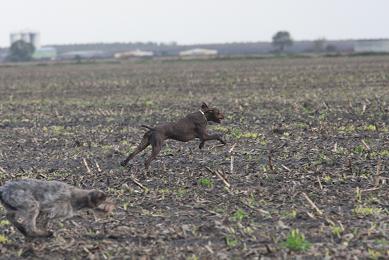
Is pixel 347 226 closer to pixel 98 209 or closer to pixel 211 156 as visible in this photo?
pixel 98 209

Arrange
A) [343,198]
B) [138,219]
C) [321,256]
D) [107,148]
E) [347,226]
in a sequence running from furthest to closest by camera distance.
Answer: [107,148]
[343,198]
[138,219]
[347,226]
[321,256]

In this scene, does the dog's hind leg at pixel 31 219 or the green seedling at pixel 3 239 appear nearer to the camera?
the dog's hind leg at pixel 31 219

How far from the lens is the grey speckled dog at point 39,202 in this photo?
29.7ft

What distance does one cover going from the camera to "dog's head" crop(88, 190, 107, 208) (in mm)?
9500

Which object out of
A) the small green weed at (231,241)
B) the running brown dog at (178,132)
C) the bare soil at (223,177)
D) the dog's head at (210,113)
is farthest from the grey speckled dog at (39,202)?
the dog's head at (210,113)

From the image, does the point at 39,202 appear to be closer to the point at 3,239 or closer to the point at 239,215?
the point at 3,239

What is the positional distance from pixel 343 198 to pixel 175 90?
26.6 metres

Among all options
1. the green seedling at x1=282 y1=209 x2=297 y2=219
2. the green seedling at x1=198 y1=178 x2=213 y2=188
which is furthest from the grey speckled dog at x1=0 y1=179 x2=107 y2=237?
the green seedling at x1=198 y1=178 x2=213 y2=188

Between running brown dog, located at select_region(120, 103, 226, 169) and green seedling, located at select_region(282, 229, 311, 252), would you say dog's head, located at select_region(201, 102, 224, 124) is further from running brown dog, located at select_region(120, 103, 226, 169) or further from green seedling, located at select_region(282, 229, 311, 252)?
green seedling, located at select_region(282, 229, 311, 252)

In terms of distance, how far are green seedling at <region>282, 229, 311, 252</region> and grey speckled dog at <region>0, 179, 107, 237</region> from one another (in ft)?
7.66

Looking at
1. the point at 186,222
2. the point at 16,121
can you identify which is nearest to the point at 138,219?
the point at 186,222

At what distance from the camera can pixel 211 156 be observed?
1523cm

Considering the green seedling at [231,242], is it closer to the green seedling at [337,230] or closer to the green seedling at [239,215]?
the green seedling at [239,215]

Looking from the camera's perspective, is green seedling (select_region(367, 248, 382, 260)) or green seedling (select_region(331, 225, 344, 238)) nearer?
green seedling (select_region(367, 248, 382, 260))
